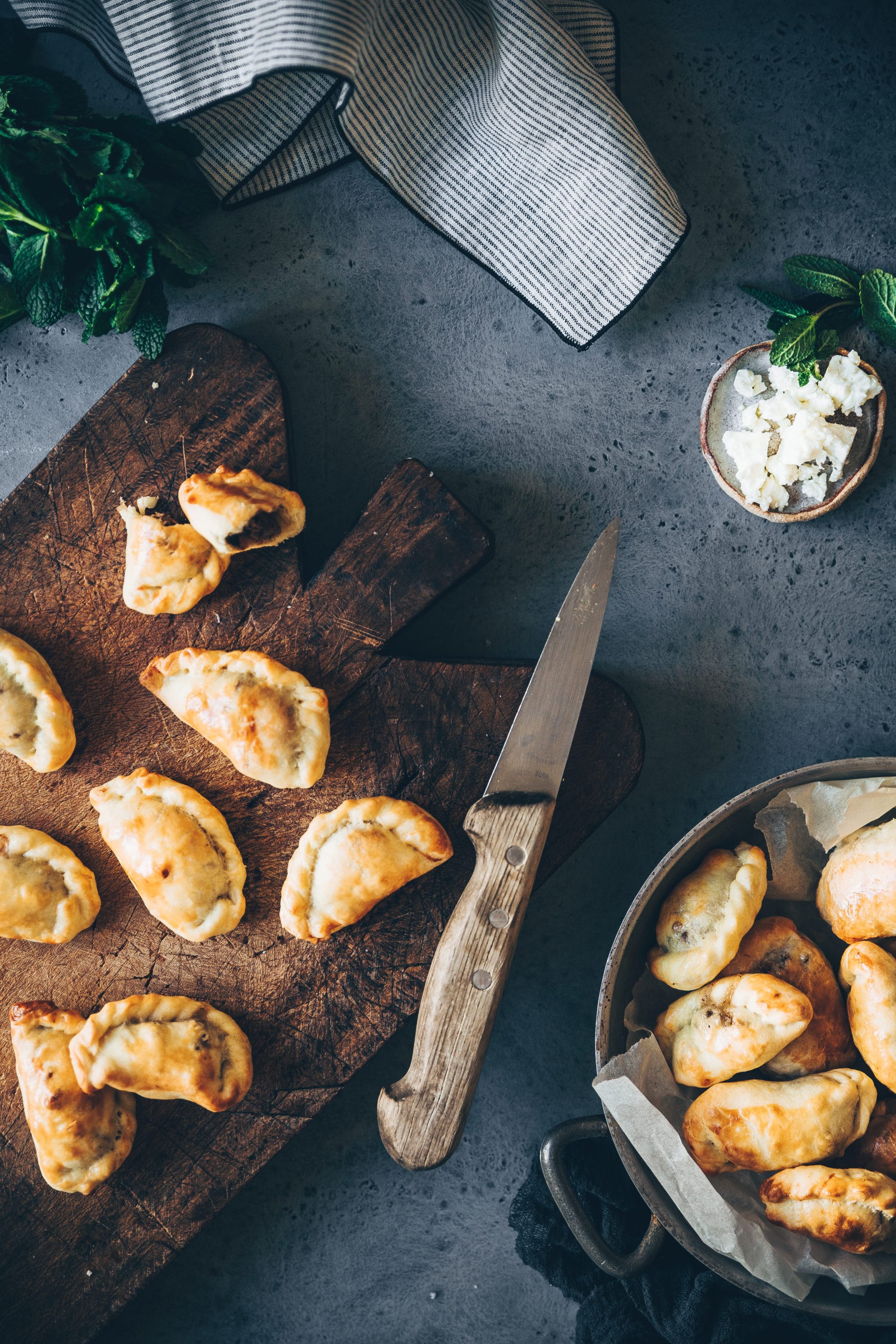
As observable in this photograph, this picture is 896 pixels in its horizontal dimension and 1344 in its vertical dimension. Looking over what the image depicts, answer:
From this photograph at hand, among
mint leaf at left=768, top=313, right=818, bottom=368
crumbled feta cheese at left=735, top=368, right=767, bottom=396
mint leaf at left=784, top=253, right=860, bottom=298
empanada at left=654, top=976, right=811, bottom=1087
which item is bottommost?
empanada at left=654, top=976, right=811, bottom=1087

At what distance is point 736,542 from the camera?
5.53ft

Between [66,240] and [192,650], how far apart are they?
2.56 ft

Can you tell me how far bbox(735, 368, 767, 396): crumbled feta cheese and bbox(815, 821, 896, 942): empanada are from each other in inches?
33.0

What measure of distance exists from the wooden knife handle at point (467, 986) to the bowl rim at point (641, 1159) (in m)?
0.19

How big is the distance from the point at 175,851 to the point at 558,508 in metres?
1.01

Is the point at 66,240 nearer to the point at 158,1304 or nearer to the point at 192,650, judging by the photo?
the point at 192,650

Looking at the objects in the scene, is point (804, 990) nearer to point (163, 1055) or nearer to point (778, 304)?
point (163, 1055)

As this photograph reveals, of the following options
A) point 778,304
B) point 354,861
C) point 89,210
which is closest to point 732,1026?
point 354,861

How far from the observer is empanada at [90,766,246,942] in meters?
1.49

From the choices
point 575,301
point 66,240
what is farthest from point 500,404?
point 66,240

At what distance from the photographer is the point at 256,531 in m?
1.50

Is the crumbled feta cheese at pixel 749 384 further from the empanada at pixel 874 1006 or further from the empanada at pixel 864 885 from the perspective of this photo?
the empanada at pixel 874 1006

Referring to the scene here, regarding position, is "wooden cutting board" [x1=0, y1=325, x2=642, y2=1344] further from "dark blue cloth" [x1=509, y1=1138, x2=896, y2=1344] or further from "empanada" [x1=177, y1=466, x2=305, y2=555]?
"dark blue cloth" [x1=509, y1=1138, x2=896, y2=1344]

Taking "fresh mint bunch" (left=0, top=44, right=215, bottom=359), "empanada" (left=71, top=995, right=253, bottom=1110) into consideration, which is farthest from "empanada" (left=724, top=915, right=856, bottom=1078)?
"fresh mint bunch" (left=0, top=44, right=215, bottom=359)
